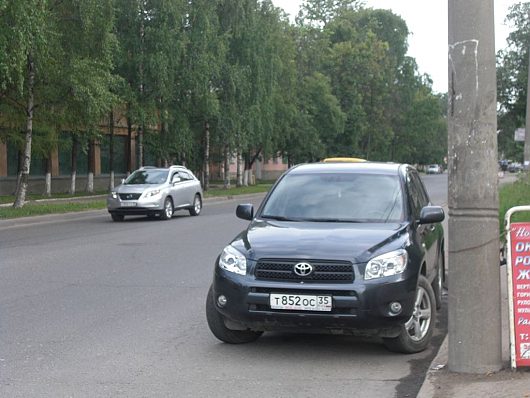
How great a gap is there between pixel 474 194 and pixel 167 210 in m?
18.0

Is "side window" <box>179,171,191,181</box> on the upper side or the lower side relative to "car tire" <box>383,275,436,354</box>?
upper

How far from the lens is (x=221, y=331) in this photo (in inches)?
268

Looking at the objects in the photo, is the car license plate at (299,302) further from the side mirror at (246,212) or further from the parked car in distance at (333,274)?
the side mirror at (246,212)

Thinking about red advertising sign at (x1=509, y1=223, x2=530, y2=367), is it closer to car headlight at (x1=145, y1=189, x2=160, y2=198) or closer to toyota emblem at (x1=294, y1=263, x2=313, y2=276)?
toyota emblem at (x1=294, y1=263, x2=313, y2=276)

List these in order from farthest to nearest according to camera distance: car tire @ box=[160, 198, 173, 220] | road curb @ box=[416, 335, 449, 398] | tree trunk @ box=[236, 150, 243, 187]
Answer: tree trunk @ box=[236, 150, 243, 187] < car tire @ box=[160, 198, 173, 220] < road curb @ box=[416, 335, 449, 398]

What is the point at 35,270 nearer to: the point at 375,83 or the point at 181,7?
the point at 181,7

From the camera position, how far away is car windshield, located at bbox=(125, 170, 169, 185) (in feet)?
76.1

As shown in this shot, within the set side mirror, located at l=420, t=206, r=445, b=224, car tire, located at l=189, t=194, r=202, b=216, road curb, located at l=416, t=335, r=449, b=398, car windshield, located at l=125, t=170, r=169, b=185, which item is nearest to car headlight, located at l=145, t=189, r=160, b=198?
car windshield, located at l=125, t=170, r=169, b=185

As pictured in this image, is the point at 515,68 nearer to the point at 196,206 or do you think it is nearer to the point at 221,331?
the point at 196,206

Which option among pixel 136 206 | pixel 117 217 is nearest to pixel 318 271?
pixel 136 206

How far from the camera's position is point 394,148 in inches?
3474

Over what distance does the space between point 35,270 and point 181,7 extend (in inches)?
933

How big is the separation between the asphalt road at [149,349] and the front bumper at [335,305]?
357 mm

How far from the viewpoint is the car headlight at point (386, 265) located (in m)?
6.05
